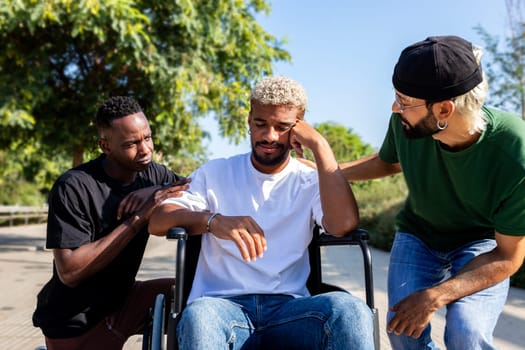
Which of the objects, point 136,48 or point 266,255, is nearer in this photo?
point 266,255

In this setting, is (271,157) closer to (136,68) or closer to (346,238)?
(346,238)

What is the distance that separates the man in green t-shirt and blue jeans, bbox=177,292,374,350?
259 millimetres

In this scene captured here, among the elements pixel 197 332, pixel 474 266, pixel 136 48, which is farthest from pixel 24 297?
pixel 474 266

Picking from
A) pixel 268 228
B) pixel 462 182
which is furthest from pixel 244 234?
pixel 462 182

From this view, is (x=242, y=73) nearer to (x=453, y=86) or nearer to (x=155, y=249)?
(x=155, y=249)

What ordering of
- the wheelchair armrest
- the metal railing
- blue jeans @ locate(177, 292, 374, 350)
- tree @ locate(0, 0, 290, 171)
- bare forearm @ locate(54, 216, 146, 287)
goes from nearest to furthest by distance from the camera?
blue jeans @ locate(177, 292, 374, 350)
the wheelchair armrest
bare forearm @ locate(54, 216, 146, 287)
tree @ locate(0, 0, 290, 171)
the metal railing

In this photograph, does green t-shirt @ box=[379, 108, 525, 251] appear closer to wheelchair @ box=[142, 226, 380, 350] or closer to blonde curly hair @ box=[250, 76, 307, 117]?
wheelchair @ box=[142, 226, 380, 350]

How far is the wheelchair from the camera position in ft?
6.87

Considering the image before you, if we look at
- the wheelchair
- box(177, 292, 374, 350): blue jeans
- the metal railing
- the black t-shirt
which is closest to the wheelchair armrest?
the wheelchair

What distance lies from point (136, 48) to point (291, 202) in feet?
23.2

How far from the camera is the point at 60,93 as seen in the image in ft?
A: 34.0

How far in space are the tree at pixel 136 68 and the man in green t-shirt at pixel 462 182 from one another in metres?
6.71

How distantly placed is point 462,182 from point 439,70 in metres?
0.49

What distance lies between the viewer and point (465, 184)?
219 cm
